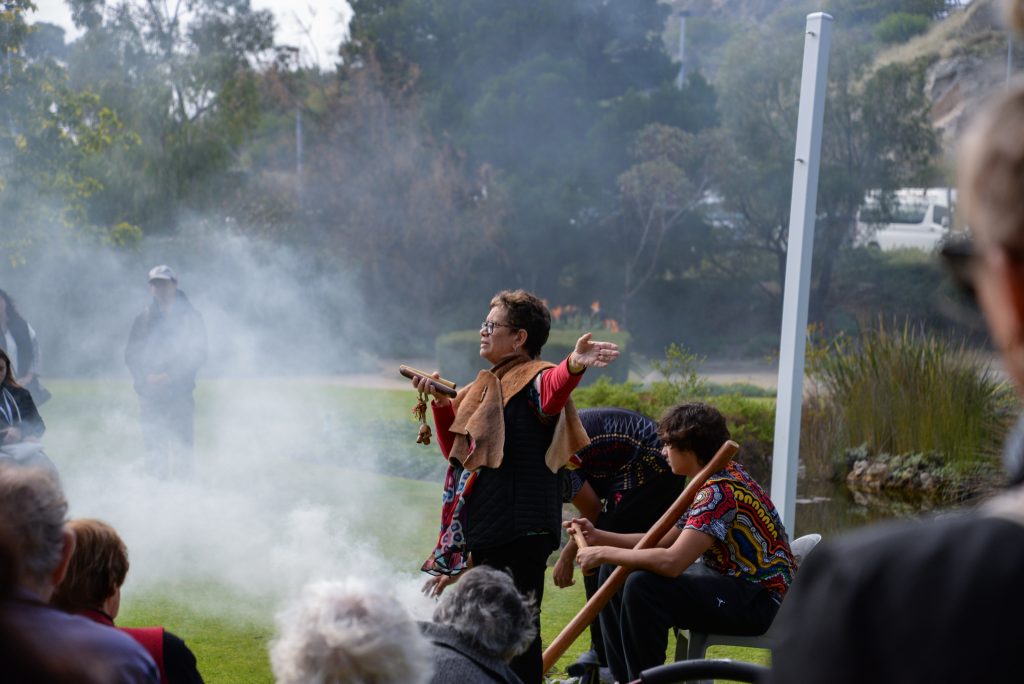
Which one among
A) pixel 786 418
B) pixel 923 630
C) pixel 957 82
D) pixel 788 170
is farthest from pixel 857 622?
pixel 957 82

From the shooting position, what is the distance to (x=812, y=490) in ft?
31.8

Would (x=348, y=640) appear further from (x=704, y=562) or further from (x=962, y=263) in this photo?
(x=704, y=562)

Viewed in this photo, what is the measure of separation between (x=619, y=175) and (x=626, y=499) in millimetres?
21240

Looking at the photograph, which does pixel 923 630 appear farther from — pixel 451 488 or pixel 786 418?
pixel 786 418

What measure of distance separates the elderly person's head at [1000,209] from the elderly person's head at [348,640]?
138 centimetres

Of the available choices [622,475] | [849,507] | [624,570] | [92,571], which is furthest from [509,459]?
[849,507]

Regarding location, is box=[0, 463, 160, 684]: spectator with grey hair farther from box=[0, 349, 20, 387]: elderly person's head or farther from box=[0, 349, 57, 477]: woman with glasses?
box=[0, 349, 20, 387]: elderly person's head

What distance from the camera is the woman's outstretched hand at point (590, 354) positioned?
383 centimetres

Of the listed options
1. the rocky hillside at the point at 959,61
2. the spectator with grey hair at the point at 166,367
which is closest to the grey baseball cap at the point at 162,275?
the spectator with grey hair at the point at 166,367

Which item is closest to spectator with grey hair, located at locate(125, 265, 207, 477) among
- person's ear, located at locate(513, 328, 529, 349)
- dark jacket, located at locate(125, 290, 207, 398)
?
dark jacket, located at locate(125, 290, 207, 398)

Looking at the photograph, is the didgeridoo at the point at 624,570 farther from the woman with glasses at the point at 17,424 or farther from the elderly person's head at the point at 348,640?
the woman with glasses at the point at 17,424

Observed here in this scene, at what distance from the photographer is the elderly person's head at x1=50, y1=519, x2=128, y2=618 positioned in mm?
2455

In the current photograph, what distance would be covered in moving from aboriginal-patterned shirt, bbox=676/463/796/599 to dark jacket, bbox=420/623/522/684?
1308 mm

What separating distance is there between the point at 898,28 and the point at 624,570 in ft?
98.7
